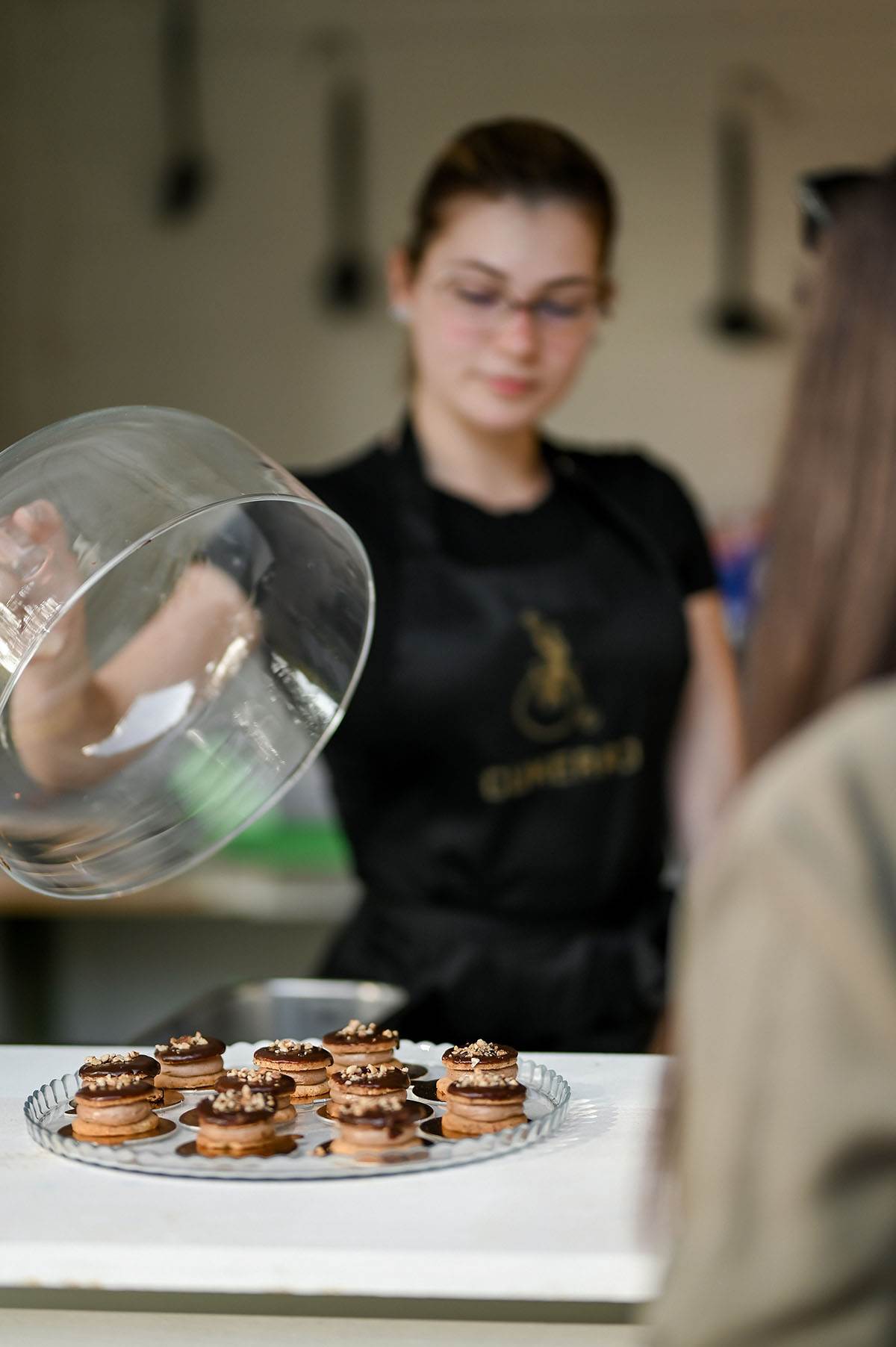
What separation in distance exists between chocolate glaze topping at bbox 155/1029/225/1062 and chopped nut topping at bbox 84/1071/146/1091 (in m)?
0.08

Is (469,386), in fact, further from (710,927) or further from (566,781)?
(710,927)

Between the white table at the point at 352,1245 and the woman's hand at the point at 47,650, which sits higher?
the woman's hand at the point at 47,650

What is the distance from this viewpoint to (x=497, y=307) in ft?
5.61

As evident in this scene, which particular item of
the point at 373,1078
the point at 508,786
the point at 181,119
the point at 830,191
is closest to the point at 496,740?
the point at 508,786

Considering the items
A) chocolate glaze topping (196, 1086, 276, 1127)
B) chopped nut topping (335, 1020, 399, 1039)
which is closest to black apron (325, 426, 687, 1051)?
chopped nut topping (335, 1020, 399, 1039)

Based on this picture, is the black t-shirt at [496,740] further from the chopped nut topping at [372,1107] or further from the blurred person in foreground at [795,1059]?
the blurred person in foreground at [795,1059]

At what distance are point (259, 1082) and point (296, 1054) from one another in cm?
10

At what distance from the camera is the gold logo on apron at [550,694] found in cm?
177

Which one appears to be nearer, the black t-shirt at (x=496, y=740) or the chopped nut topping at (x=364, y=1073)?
the chopped nut topping at (x=364, y=1073)

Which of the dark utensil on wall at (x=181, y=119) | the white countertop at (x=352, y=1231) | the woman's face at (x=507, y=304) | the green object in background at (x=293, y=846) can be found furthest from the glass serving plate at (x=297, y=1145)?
the dark utensil on wall at (x=181, y=119)

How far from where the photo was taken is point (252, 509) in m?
1.18

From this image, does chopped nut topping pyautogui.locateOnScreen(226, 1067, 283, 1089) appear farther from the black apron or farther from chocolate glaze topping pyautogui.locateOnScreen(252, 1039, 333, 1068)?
the black apron

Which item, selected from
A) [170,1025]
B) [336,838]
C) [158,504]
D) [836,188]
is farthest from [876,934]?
[336,838]

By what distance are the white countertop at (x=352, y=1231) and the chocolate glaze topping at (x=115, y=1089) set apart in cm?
5
